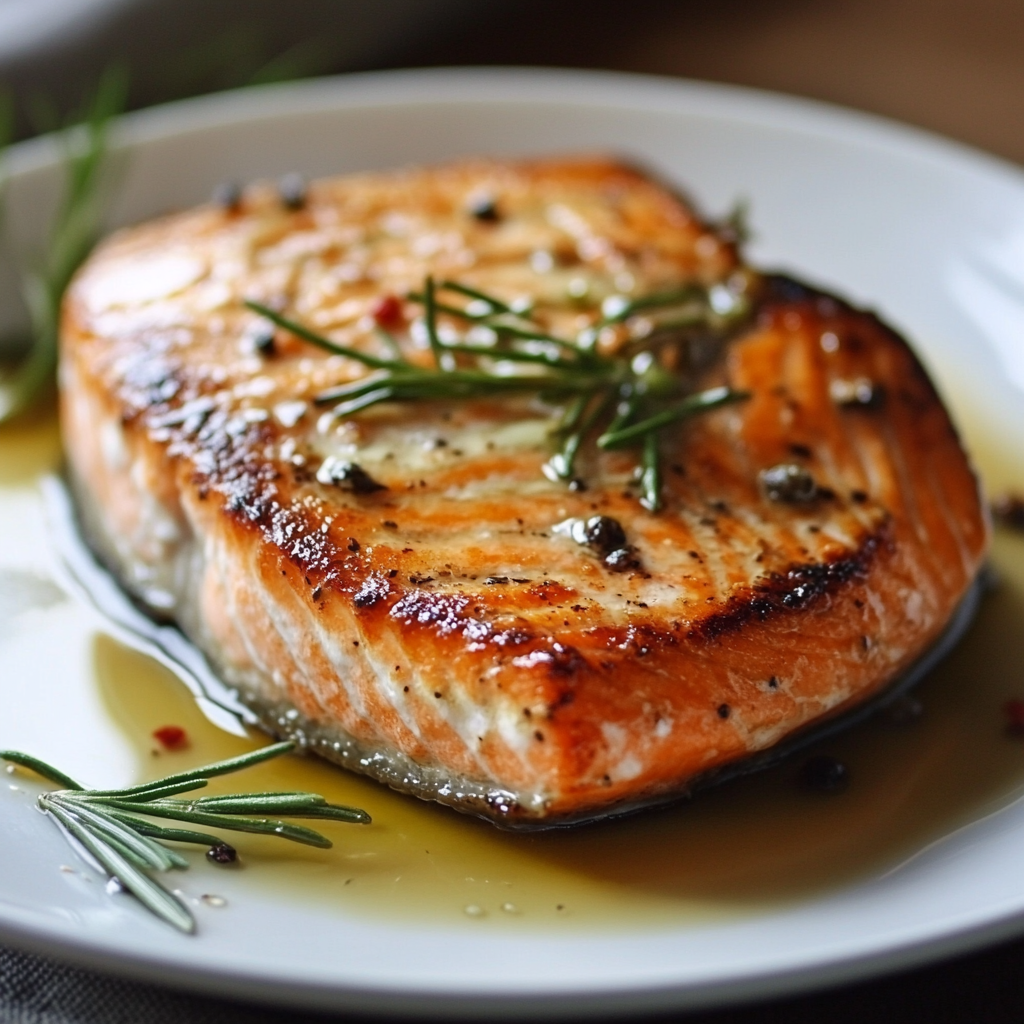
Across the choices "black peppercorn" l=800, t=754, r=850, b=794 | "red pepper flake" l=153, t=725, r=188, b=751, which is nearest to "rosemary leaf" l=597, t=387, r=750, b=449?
"black peppercorn" l=800, t=754, r=850, b=794

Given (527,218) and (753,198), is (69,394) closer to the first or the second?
Answer: (527,218)

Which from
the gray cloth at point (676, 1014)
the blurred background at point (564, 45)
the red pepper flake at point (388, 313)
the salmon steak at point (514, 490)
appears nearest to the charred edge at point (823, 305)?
the salmon steak at point (514, 490)

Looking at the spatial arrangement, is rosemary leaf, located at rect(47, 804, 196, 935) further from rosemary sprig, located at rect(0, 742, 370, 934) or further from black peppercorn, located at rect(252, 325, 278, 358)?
black peppercorn, located at rect(252, 325, 278, 358)

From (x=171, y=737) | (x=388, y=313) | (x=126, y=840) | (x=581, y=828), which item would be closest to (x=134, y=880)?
(x=126, y=840)

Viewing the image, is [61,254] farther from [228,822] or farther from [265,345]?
[228,822]

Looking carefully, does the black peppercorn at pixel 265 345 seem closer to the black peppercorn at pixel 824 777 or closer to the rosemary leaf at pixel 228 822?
the rosemary leaf at pixel 228 822
